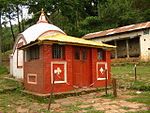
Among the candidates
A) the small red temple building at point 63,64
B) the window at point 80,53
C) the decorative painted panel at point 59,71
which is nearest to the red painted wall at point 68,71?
the small red temple building at point 63,64

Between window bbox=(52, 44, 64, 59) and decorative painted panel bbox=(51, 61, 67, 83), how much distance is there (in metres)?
0.39

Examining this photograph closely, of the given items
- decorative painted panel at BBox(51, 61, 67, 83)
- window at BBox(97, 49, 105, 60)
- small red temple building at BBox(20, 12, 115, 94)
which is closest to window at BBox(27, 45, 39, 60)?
small red temple building at BBox(20, 12, 115, 94)

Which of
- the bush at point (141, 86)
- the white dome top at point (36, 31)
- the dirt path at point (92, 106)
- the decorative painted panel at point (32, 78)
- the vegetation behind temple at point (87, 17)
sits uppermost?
the vegetation behind temple at point (87, 17)

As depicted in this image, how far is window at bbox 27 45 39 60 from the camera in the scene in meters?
16.0

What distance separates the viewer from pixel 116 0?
46375 millimetres

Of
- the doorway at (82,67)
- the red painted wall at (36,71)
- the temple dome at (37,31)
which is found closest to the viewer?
the red painted wall at (36,71)

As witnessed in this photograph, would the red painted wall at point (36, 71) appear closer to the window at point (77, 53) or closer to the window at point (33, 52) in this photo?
the window at point (33, 52)

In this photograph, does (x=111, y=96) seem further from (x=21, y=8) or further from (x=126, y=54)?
(x=21, y=8)

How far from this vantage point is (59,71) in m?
15.4

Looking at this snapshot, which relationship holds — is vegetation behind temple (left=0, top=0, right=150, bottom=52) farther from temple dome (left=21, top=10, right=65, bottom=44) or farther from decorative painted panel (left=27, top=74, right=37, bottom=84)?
decorative painted panel (left=27, top=74, right=37, bottom=84)

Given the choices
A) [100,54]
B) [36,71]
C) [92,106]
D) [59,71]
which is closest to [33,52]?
[36,71]

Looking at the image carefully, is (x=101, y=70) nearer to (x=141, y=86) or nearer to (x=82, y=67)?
(x=82, y=67)

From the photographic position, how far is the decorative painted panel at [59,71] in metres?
15.1

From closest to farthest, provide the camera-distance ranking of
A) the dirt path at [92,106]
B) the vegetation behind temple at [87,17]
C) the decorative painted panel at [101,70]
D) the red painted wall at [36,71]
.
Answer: the dirt path at [92,106] → the red painted wall at [36,71] → the decorative painted panel at [101,70] → the vegetation behind temple at [87,17]
